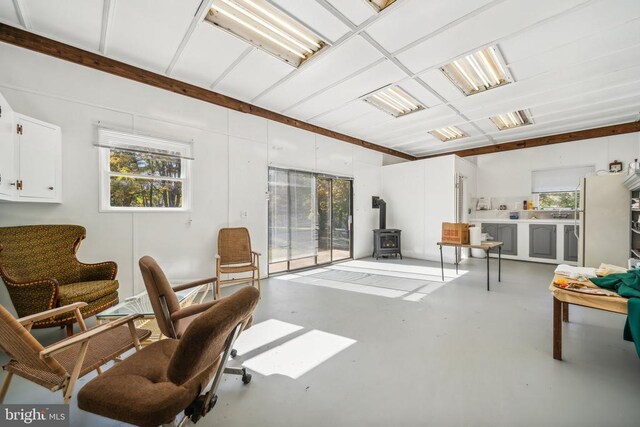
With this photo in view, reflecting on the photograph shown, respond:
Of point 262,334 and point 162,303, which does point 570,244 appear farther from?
point 162,303

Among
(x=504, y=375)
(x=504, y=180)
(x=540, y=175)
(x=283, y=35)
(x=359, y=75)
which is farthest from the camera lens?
(x=504, y=180)

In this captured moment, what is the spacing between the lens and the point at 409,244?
21.6ft

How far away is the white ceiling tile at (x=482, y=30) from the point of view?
2.27 metres

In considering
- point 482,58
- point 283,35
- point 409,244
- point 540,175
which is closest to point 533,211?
point 540,175

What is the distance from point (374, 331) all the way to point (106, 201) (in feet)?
11.5

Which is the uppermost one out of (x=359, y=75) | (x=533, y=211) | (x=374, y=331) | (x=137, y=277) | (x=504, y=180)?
(x=359, y=75)

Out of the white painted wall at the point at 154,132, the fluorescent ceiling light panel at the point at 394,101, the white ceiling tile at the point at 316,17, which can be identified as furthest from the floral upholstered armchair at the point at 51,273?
the fluorescent ceiling light panel at the point at 394,101

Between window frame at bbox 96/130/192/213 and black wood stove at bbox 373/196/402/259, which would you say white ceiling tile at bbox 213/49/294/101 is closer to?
window frame at bbox 96/130/192/213

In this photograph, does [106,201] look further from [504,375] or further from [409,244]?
[409,244]

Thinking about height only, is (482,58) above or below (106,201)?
above

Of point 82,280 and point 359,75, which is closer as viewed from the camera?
point 82,280

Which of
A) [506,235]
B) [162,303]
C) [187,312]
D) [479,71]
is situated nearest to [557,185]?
[506,235]

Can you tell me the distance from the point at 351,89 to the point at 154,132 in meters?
2.86

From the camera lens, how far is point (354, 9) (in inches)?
91.4
